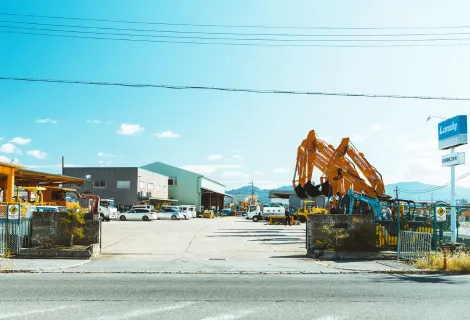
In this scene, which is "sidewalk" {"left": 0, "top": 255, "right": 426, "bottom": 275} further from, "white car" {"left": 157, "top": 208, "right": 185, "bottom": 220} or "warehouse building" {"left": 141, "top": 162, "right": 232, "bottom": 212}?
"warehouse building" {"left": 141, "top": 162, "right": 232, "bottom": 212}

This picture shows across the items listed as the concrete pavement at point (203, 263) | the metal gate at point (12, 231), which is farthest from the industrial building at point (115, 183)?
the metal gate at point (12, 231)

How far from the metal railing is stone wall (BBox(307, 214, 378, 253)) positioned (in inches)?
38.7

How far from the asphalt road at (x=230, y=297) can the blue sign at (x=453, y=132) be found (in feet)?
35.0

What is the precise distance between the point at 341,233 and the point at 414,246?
2529 millimetres

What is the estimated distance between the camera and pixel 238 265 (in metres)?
14.9

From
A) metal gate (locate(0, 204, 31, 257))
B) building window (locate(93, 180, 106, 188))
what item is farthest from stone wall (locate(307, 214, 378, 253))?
building window (locate(93, 180, 106, 188))

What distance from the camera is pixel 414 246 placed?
16.6 metres

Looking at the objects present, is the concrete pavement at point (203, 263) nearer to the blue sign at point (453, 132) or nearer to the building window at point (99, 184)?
the blue sign at point (453, 132)

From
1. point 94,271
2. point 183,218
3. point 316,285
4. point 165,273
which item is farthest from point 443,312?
point 183,218

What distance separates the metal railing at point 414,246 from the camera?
1611cm

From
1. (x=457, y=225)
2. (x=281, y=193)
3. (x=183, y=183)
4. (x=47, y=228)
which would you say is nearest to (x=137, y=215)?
(x=47, y=228)

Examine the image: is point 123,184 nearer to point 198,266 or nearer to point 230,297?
point 198,266

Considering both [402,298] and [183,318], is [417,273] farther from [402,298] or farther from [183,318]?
[183,318]

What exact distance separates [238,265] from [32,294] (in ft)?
22.4
